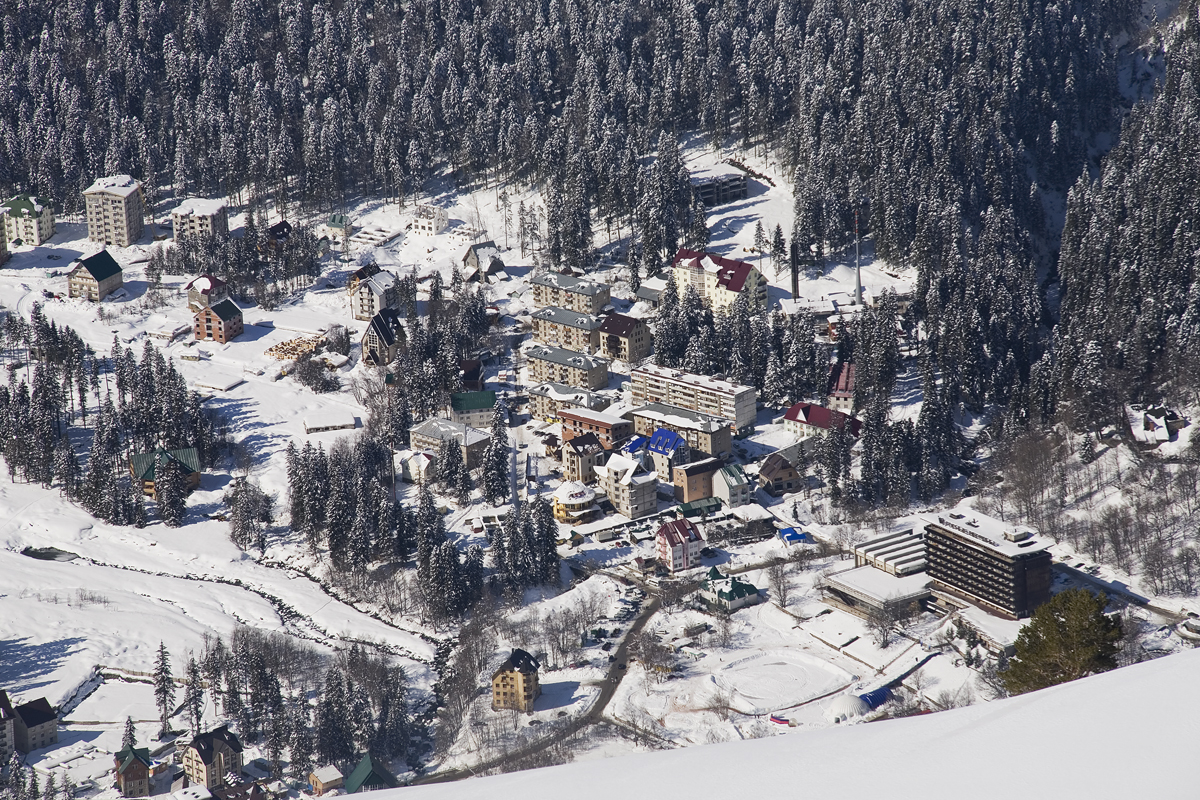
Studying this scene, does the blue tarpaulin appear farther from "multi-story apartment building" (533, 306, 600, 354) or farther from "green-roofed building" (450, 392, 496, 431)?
"multi-story apartment building" (533, 306, 600, 354)

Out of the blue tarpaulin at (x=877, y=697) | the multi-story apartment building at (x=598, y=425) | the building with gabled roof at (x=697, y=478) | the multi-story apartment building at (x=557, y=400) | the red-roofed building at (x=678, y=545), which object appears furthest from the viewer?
the multi-story apartment building at (x=557, y=400)

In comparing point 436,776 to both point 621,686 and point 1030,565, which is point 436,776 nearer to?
point 621,686

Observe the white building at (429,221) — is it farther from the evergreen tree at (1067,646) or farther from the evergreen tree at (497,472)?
the evergreen tree at (1067,646)

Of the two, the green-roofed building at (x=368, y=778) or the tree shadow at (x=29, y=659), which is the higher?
the green-roofed building at (x=368, y=778)

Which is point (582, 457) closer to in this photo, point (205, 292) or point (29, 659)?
point (29, 659)

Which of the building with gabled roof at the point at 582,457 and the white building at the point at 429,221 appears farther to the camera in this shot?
the white building at the point at 429,221

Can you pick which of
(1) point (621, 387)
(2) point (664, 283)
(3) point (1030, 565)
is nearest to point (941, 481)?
(3) point (1030, 565)

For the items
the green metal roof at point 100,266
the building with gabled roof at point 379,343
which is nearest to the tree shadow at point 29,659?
the building with gabled roof at point 379,343
